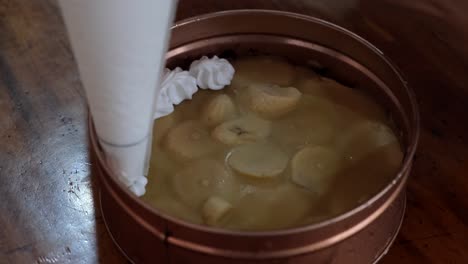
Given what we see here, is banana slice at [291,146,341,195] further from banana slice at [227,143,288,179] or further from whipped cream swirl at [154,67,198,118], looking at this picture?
whipped cream swirl at [154,67,198,118]

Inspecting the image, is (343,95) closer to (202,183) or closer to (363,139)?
(363,139)

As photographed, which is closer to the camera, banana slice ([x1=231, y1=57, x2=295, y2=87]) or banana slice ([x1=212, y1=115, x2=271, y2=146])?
banana slice ([x1=212, y1=115, x2=271, y2=146])

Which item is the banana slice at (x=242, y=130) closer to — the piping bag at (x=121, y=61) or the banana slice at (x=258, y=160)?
the banana slice at (x=258, y=160)

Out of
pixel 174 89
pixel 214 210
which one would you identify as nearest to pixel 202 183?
pixel 214 210

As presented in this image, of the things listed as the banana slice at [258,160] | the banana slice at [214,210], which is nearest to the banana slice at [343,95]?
the banana slice at [258,160]

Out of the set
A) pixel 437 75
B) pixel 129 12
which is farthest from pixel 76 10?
pixel 437 75

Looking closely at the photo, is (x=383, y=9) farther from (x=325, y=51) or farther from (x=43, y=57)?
(x=43, y=57)

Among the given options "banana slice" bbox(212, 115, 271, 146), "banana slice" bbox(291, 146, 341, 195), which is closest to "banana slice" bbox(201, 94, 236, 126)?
"banana slice" bbox(212, 115, 271, 146)
